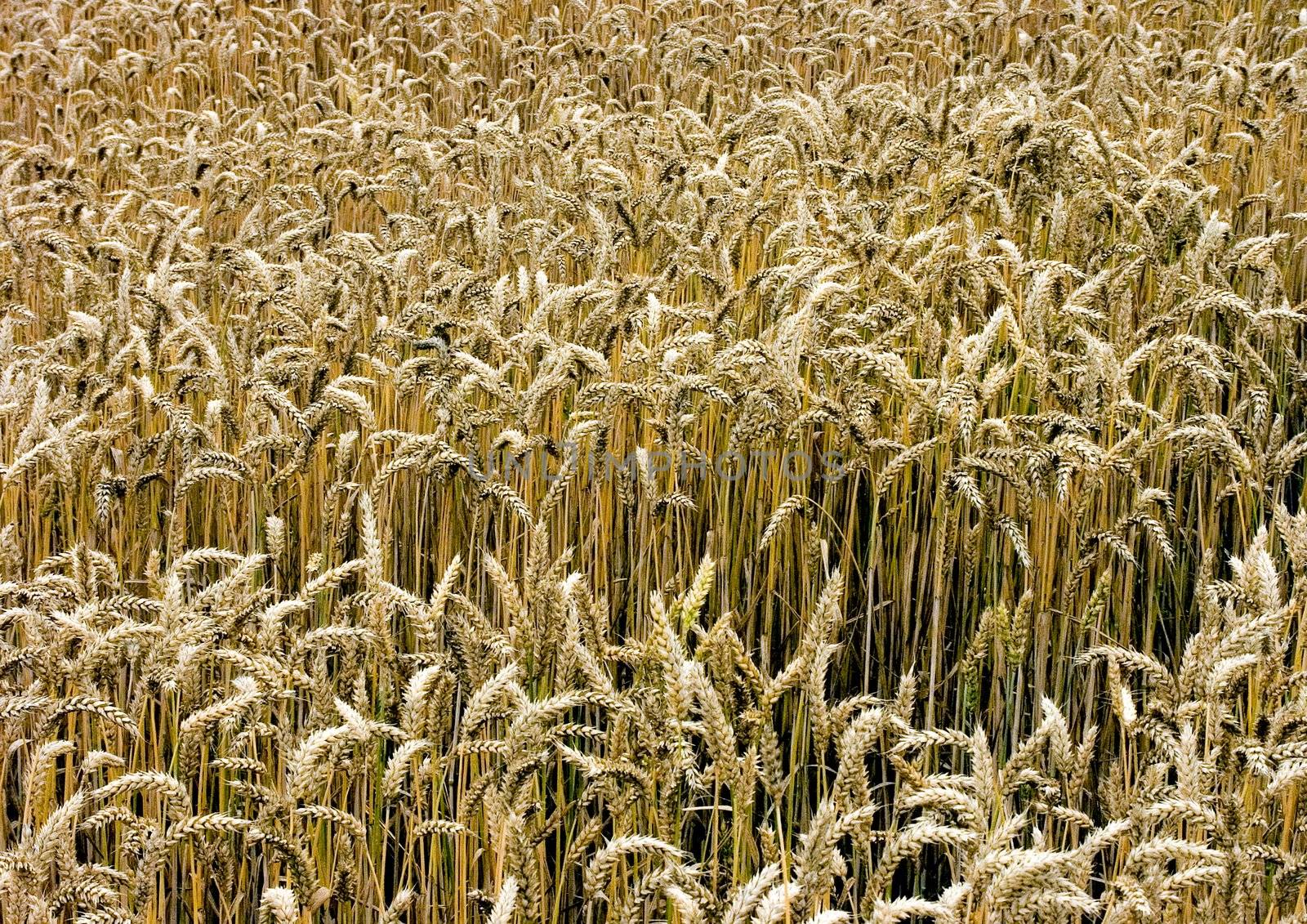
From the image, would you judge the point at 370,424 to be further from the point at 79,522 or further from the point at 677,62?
the point at 677,62

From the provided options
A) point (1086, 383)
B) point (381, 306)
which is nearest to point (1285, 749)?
point (1086, 383)

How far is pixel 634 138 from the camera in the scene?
14.8 ft

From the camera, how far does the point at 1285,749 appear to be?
1302 mm

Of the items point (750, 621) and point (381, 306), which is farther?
point (381, 306)

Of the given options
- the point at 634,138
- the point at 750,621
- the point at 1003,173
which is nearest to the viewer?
the point at 750,621

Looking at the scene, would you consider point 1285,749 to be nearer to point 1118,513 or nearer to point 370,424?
point 1118,513

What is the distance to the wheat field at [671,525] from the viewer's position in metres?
1.33

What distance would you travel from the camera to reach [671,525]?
2.40 m

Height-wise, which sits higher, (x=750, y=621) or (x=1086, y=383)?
(x=1086, y=383)

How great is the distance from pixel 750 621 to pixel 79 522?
1.34m

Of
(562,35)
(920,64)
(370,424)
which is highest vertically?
(562,35)

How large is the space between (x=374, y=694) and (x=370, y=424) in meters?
0.49

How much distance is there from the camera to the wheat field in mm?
1331

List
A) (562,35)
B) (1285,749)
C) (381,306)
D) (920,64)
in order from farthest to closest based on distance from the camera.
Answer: (562,35), (920,64), (381,306), (1285,749)
